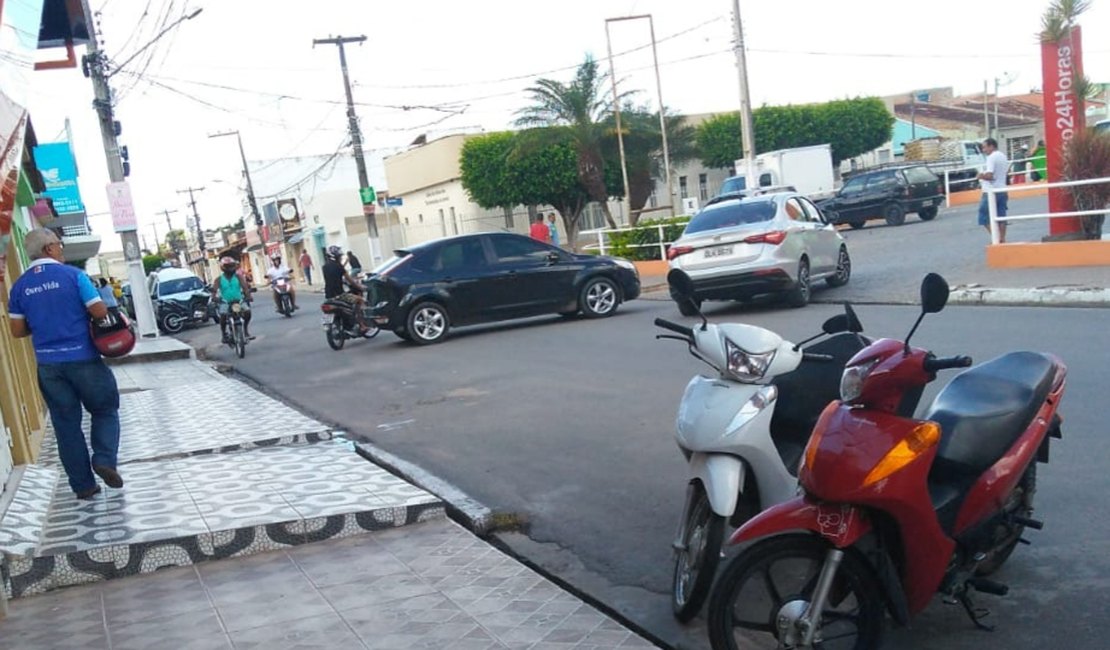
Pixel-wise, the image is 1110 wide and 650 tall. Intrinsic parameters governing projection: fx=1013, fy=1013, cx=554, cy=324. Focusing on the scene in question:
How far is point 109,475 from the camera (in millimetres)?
6449

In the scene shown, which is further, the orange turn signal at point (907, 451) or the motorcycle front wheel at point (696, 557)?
the motorcycle front wheel at point (696, 557)

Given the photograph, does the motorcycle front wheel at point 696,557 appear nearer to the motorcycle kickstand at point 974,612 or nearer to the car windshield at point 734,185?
the motorcycle kickstand at point 974,612

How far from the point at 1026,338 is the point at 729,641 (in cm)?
719

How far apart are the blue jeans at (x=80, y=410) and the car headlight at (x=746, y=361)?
4075 millimetres

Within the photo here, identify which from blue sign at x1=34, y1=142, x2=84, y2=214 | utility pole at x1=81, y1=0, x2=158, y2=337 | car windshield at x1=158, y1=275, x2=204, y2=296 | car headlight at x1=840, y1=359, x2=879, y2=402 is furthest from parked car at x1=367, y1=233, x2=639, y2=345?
car windshield at x1=158, y1=275, x2=204, y2=296

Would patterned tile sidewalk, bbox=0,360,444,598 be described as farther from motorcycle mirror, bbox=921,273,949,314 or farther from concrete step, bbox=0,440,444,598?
motorcycle mirror, bbox=921,273,949,314

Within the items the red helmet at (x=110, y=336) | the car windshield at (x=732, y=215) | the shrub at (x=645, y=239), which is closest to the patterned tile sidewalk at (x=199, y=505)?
the red helmet at (x=110, y=336)

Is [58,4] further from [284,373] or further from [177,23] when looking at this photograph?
[177,23]

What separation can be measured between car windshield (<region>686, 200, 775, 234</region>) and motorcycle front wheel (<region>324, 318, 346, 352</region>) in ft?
18.9

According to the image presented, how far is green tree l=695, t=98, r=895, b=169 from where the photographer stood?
5041cm

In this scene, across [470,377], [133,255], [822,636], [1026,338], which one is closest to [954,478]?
[822,636]

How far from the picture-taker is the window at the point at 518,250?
15.7 meters

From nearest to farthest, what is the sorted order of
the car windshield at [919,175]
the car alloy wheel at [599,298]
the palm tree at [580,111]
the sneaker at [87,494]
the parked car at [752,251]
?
the sneaker at [87,494] → the parked car at [752,251] → the car alloy wheel at [599,298] → the car windshield at [919,175] → the palm tree at [580,111]

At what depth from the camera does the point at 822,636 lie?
3.63 metres
